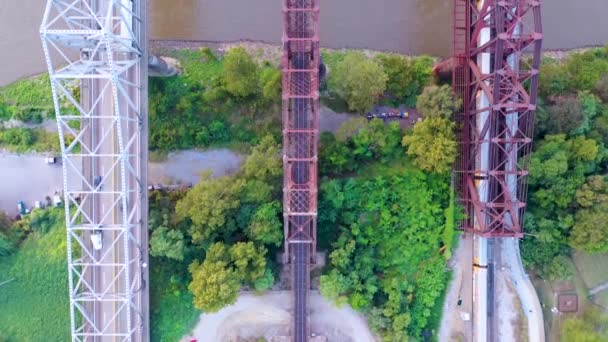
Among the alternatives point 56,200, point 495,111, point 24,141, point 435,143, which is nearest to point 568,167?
point 495,111

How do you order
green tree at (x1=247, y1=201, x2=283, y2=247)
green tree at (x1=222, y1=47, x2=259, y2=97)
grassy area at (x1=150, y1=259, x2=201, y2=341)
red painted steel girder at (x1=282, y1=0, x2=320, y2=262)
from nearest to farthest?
red painted steel girder at (x1=282, y1=0, x2=320, y2=262) → green tree at (x1=247, y1=201, x2=283, y2=247) → green tree at (x1=222, y1=47, x2=259, y2=97) → grassy area at (x1=150, y1=259, x2=201, y2=341)

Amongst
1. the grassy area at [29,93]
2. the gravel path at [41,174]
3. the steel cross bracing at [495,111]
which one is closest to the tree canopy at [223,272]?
the gravel path at [41,174]

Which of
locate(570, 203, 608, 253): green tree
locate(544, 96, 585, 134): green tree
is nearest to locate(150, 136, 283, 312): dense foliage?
locate(544, 96, 585, 134): green tree

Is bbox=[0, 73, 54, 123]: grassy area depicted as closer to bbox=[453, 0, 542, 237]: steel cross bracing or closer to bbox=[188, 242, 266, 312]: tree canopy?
bbox=[188, 242, 266, 312]: tree canopy

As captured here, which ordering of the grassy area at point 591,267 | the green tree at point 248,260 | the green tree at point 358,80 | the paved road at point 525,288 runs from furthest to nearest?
the grassy area at point 591,267 < the paved road at point 525,288 < the green tree at point 358,80 < the green tree at point 248,260

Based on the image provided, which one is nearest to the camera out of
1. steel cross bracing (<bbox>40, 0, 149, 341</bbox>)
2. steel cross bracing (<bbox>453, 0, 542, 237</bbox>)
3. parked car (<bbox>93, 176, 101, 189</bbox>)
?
steel cross bracing (<bbox>453, 0, 542, 237</bbox>)

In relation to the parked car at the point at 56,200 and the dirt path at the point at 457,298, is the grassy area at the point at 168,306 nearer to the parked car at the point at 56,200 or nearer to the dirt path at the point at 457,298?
the parked car at the point at 56,200
